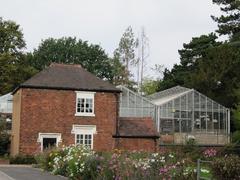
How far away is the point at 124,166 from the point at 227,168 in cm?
573

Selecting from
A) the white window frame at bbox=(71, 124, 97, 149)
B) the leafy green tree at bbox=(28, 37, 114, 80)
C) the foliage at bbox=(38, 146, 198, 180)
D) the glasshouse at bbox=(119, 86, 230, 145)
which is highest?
the leafy green tree at bbox=(28, 37, 114, 80)

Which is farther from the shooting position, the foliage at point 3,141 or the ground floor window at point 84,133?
the foliage at point 3,141

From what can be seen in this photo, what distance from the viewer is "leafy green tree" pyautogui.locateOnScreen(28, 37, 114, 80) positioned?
85438 millimetres

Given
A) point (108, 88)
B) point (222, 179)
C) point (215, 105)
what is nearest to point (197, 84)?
point (215, 105)

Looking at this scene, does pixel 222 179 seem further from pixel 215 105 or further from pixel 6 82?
pixel 6 82

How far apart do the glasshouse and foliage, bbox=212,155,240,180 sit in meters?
39.6

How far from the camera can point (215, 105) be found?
194 feet

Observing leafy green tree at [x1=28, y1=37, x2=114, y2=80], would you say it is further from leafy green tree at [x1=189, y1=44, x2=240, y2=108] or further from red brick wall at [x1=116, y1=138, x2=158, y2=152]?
red brick wall at [x1=116, y1=138, x2=158, y2=152]

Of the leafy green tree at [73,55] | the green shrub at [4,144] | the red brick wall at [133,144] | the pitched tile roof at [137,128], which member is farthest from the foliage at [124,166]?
the leafy green tree at [73,55]

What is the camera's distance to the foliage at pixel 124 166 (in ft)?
57.4

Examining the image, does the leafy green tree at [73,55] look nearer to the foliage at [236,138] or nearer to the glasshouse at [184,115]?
the glasshouse at [184,115]

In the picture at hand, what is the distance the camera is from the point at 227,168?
48.7 feet

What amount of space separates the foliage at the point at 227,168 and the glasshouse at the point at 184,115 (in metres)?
39.6

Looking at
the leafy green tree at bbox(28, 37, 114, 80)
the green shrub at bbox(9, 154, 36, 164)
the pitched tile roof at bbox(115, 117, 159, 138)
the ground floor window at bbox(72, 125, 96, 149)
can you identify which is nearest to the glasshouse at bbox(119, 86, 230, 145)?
the pitched tile roof at bbox(115, 117, 159, 138)
